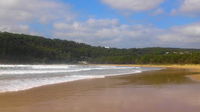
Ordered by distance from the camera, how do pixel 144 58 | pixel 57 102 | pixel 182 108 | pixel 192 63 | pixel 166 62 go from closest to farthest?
pixel 182 108 → pixel 57 102 → pixel 192 63 → pixel 166 62 → pixel 144 58

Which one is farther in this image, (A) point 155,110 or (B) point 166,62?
(B) point 166,62

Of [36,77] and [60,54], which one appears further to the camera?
[60,54]

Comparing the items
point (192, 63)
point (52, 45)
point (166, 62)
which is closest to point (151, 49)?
point (52, 45)

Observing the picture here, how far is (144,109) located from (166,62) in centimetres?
9217

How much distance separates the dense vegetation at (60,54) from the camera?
94062 millimetres

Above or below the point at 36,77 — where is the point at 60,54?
above

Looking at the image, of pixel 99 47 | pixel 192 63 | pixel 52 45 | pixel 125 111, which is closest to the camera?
pixel 125 111

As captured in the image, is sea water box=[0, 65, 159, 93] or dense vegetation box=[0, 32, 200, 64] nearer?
sea water box=[0, 65, 159, 93]

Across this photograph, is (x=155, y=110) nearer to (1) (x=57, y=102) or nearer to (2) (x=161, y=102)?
(2) (x=161, y=102)

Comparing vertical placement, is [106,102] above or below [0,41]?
below

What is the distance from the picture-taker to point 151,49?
18238cm

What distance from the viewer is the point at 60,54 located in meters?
130

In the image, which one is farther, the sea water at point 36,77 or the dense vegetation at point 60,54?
the dense vegetation at point 60,54

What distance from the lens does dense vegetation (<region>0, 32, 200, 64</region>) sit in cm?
9406
